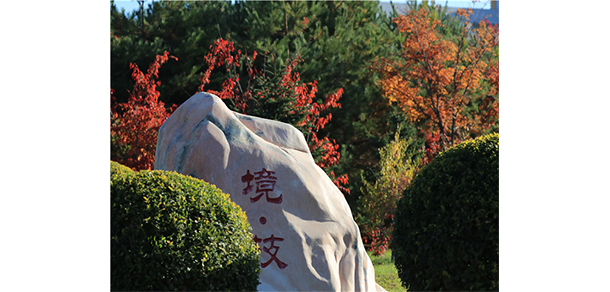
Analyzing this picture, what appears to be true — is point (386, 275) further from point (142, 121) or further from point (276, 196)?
point (142, 121)

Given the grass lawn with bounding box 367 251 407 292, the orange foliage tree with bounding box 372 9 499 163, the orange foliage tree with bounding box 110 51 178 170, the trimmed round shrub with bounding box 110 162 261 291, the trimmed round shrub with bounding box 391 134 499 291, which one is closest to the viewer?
the trimmed round shrub with bounding box 110 162 261 291

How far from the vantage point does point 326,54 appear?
10469mm

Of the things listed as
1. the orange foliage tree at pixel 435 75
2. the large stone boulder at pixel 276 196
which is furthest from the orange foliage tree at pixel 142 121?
the orange foliage tree at pixel 435 75

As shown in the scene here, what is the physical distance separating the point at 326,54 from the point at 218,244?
771cm

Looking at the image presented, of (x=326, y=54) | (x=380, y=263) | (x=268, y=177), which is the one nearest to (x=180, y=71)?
(x=326, y=54)

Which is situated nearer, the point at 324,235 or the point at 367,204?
the point at 324,235

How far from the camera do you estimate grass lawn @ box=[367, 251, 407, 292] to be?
6.49 metres

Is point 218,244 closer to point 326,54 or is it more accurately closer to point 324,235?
point 324,235

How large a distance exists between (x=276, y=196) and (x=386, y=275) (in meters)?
3.21

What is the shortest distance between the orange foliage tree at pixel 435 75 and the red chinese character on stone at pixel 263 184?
5211 mm

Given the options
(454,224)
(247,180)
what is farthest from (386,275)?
(454,224)

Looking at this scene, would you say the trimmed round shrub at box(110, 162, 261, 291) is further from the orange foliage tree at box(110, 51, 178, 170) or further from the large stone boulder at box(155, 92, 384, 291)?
the orange foliage tree at box(110, 51, 178, 170)

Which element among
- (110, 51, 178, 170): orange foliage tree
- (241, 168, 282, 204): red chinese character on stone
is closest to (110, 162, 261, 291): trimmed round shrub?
(241, 168, 282, 204): red chinese character on stone

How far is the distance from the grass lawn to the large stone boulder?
183 cm
